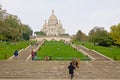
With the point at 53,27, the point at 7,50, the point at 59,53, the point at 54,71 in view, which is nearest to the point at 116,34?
the point at 59,53

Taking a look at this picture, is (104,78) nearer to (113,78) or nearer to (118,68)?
(113,78)

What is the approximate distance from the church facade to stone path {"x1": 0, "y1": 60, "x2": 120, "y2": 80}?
132152 mm

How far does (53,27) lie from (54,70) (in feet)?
453

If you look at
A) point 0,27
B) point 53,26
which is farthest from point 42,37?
point 0,27

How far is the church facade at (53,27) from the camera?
16412cm

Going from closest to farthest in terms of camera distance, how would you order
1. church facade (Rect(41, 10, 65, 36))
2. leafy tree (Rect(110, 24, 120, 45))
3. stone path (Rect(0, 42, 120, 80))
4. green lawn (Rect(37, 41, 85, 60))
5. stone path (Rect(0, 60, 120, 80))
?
stone path (Rect(0, 42, 120, 80)) < stone path (Rect(0, 60, 120, 80)) < green lawn (Rect(37, 41, 85, 60)) < leafy tree (Rect(110, 24, 120, 45)) < church facade (Rect(41, 10, 65, 36))

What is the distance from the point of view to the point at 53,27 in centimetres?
16475

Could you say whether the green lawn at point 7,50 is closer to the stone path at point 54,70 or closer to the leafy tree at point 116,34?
the stone path at point 54,70

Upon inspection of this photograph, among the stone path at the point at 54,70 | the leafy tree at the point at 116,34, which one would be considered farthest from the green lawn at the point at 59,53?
the leafy tree at the point at 116,34

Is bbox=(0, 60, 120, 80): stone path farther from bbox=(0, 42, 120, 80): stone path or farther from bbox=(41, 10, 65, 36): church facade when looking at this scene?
bbox=(41, 10, 65, 36): church facade

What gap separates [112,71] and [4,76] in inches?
333

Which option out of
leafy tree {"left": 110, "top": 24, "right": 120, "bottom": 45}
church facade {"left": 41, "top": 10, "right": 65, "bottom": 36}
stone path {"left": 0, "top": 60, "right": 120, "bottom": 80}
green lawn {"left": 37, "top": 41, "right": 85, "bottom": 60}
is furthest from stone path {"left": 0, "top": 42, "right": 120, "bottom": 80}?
church facade {"left": 41, "top": 10, "right": 65, "bottom": 36}

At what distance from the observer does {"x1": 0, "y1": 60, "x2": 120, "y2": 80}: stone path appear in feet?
81.4

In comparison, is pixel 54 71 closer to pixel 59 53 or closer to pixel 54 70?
pixel 54 70
